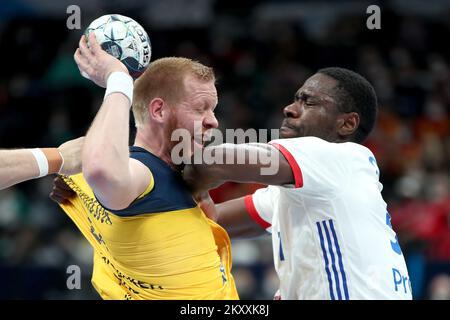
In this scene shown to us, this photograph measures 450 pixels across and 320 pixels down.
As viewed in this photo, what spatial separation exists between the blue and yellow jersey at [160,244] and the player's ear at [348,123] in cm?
91

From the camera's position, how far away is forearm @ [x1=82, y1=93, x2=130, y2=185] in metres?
3.36

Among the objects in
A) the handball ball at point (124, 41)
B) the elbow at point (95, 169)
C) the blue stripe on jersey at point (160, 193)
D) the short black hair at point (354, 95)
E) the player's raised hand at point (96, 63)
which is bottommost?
the blue stripe on jersey at point (160, 193)

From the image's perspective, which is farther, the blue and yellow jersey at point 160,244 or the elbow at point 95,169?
the blue and yellow jersey at point 160,244

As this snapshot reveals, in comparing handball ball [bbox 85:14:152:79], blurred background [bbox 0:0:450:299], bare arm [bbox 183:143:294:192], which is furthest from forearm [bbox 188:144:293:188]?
blurred background [bbox 0:0:450:299]

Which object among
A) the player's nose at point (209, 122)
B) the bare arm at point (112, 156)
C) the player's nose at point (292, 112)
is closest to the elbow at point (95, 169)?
the bare arm at point (112, 156)

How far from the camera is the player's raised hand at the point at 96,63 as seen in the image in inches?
147

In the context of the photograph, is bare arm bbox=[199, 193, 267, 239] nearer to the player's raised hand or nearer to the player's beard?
the player's beard

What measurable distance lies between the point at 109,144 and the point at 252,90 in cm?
884

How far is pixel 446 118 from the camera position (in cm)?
1110

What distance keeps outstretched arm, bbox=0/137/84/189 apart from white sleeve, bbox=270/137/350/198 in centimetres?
109

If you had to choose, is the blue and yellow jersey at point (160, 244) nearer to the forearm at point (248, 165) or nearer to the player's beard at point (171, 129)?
the player's beard at point (171, 129)
